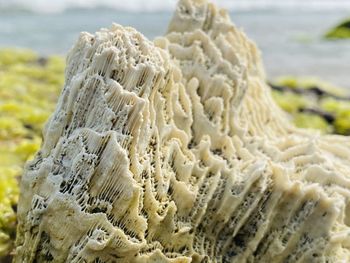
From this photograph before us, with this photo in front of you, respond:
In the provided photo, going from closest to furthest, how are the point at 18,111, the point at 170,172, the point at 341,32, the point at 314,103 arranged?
the point at 170,172 → the point at 18,111 → the point at 314,103 → the point at 341,32

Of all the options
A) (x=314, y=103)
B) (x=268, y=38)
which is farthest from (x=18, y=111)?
(x=268, y=38)

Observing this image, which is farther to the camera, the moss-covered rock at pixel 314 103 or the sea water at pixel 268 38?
the sea water at pixel 268 38

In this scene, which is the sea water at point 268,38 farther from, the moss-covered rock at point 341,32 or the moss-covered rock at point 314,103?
the moss-covered rock at point 314,103

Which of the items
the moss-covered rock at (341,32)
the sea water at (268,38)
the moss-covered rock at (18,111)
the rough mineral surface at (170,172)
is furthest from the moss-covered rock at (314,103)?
the moss-covered rock at (341,32)

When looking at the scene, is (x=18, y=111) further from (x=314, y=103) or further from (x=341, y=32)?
(x=341, y=32)

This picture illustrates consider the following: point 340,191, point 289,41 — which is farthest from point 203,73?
point 289,41

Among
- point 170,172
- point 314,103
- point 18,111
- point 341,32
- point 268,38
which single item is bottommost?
point 268,38

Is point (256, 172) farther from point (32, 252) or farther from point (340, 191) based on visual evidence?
point (32, 252)
